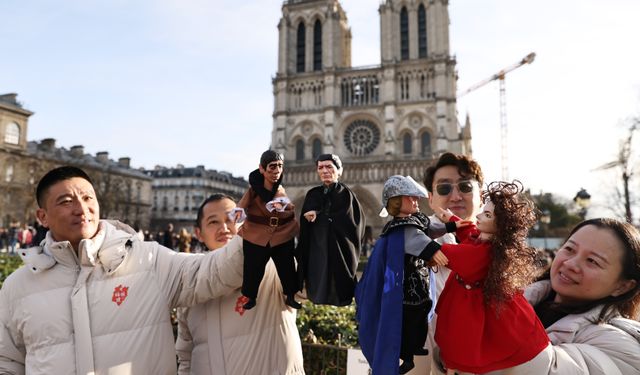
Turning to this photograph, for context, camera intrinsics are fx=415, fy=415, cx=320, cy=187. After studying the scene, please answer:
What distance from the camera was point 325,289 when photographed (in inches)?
103

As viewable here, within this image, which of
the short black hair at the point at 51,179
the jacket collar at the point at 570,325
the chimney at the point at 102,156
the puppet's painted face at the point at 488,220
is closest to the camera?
the puppet's painted face at the point at 488,220

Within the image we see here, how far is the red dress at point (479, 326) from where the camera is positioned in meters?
1.96

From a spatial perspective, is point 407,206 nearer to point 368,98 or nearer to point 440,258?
point 440,258

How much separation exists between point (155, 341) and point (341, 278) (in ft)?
3.81

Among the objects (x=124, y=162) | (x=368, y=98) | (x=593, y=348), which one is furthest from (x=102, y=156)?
(x=593, y=348)

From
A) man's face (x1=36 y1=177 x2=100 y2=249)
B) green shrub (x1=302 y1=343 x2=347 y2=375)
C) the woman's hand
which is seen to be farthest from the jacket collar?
man's face (x1=36 y1=177 x2=100 y2=249)

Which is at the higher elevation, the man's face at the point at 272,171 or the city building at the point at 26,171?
the city building at the point at 26,171

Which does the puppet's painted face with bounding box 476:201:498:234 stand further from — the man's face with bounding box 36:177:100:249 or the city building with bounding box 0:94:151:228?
the city building with bounding box 0:94:151:228

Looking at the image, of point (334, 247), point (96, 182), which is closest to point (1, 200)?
point (96, 182)

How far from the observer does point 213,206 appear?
3336 mm

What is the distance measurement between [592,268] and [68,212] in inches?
115

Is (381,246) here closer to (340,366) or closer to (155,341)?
(155,341)

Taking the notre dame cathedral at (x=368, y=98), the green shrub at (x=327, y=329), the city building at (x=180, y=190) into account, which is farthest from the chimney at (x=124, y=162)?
the green shrub at (x=327, y=329)

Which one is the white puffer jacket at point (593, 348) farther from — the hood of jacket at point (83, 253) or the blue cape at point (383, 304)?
the hood of jacket at point (83, 253)
